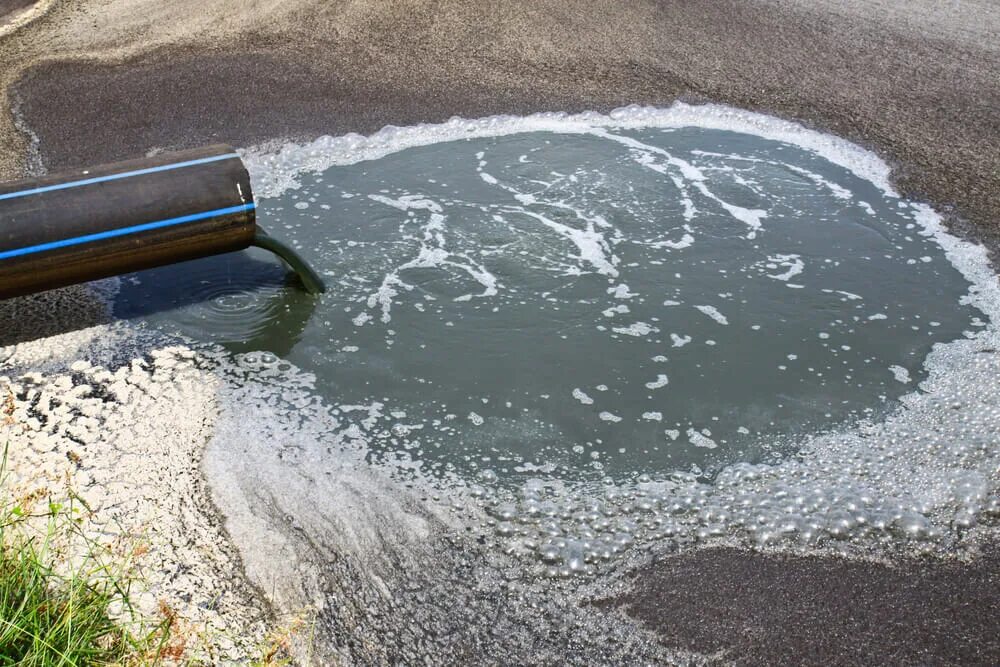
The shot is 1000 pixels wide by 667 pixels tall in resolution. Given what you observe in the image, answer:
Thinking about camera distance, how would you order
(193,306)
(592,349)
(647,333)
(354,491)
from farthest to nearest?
(193,306)
(647,333)
(592,349)
(354,491)

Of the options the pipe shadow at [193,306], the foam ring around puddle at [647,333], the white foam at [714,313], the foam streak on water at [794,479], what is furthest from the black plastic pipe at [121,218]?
the white foam at [714,313]

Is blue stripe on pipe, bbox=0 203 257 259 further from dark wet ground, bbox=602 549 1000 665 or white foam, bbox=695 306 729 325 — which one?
dark wet ground, bbox=602 549 1000 665

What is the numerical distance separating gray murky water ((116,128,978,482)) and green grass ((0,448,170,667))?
3.85ft

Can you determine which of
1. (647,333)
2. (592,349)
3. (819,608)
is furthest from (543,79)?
(819,608)

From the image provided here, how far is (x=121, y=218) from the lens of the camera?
3875mm

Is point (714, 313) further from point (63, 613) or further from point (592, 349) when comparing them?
point (63, 613)

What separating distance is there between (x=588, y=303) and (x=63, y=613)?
2.76 metres

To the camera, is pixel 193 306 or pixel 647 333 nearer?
pixel 647 333

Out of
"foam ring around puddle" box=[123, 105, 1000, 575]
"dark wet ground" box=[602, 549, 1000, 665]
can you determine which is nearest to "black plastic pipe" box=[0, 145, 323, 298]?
"foam ring around puddle" box=[123, 105, 1000, 575]

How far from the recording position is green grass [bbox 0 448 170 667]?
93.2 inches

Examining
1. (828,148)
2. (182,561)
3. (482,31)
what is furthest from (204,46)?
(182,561)

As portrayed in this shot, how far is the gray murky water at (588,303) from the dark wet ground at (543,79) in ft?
2.07

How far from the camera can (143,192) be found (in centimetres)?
394

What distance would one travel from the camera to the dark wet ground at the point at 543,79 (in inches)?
234
